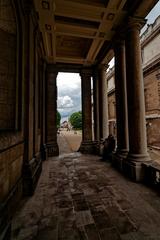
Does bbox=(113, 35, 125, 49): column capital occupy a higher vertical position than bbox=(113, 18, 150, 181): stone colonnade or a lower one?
higher

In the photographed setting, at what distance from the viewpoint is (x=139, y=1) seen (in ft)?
15.1

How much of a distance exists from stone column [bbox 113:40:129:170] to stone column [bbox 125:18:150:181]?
0.85 m

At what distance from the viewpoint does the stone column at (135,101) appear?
4.82 metres

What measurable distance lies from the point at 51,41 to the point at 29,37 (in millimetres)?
3409

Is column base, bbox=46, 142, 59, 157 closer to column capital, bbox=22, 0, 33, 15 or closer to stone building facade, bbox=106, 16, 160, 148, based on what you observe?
column capital, bbox=22, 0, 33, 15

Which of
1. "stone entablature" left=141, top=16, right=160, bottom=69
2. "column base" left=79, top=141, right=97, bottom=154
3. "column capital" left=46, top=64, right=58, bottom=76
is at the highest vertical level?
"stone entablature" left=141, top=16, right=160, bottom=69

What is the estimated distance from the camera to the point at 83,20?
20.4 feet

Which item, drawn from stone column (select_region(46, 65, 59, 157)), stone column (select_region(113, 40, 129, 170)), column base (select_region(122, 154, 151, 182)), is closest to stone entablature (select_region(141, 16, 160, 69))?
stone column (select_region(113, 40, 129, 170))

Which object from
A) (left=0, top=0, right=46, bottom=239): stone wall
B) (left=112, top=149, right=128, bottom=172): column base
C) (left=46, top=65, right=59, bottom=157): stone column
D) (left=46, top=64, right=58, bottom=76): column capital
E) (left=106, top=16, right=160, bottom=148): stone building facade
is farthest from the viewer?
(left=106, top=16, right=160, bottom=148): stone building facade

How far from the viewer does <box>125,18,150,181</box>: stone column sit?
15.8 feet

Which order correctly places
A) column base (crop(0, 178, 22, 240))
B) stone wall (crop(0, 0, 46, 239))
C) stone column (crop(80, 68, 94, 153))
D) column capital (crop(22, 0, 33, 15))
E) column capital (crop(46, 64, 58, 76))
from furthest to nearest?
1. stone column (crop(80, 68, 94, 153))
2. column capital (crop(46, 64, 58, 76))
3. column capital (crop(22, 0, 33, 15))
4. stone wall (crop(0, 0, 46, 239))
5. column base (crop(0, 178, 22, 240))

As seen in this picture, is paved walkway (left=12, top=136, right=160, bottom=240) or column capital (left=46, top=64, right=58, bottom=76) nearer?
paved walkway (left=12, top=136, right=160, bottom=240)

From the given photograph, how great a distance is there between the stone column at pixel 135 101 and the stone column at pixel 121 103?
849 mm

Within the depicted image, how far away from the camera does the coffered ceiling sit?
16.5 ft
